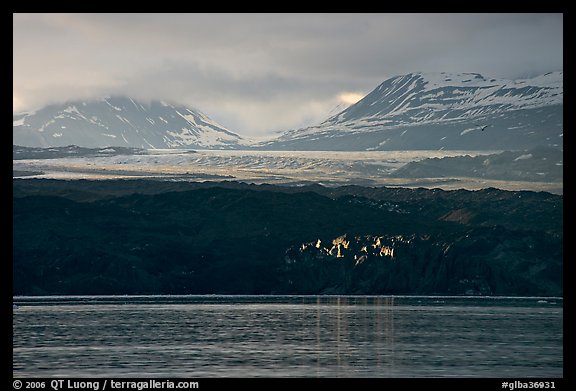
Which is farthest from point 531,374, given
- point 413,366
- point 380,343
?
point 380,343

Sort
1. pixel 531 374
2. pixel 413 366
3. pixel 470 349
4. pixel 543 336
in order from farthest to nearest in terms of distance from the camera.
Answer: pixel 543 336 → pixel 470 349 → pixel 413 366 → pixel 531 374

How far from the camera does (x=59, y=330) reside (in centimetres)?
19750

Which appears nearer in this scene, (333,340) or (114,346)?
(114,346)

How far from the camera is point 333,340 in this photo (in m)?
177
